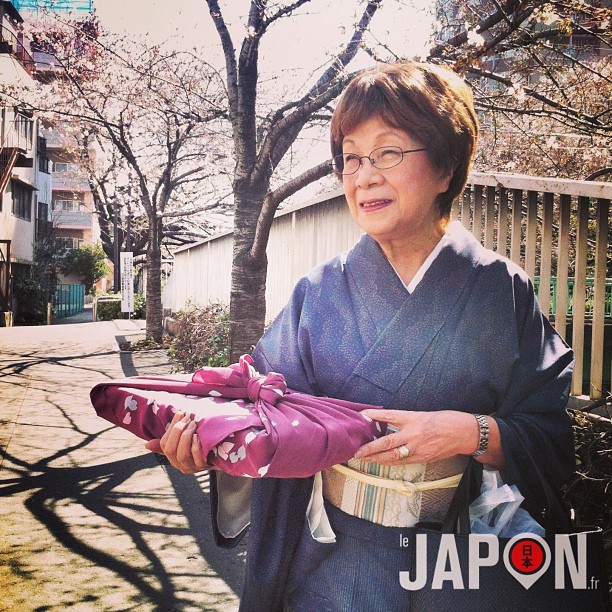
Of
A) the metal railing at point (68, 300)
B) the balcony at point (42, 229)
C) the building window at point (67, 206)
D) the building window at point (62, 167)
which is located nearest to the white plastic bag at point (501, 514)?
the metal railing at point (68, 300)

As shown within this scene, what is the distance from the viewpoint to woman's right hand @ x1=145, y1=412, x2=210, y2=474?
1550mm

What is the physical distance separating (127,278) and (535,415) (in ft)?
69.4

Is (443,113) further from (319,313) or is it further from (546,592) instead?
(546,592)

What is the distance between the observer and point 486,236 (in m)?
4.30

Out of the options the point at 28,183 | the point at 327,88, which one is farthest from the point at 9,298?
the point at 327,88

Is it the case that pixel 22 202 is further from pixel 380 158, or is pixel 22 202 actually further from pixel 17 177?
pixel 380 158

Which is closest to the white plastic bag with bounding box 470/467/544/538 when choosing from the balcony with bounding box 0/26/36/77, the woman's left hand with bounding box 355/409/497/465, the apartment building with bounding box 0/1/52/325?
the woman's left hand with bounding box 355/409/497/465

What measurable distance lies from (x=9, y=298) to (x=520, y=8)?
25.1 m

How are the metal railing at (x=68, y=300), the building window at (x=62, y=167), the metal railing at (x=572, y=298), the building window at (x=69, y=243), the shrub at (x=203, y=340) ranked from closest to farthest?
the metal railing at (x=572, y=298)
the shrub at (x=203, y=340)
the metal railing at (x=68, y=300)
the building window at (x=69, y=243)
the building window at (x=62, y=167)

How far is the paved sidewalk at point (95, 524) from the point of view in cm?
379

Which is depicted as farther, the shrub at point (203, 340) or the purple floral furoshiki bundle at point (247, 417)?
the shrub at point (203, 340)

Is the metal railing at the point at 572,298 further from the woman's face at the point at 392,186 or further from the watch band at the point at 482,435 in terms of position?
the watch band at the point at 482,435

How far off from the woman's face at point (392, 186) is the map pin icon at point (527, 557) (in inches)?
33.4

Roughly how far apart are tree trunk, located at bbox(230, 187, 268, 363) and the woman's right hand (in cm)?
504
